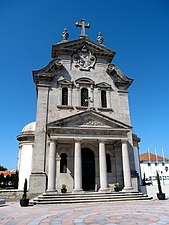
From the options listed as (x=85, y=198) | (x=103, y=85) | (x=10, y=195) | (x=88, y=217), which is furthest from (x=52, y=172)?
(x=103, y=85)

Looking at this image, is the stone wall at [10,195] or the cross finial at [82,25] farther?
the cross finial at [82,25]

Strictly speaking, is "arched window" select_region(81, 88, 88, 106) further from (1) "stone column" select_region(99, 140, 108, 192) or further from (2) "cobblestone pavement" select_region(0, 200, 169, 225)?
(2) "cobblestone pavement" select_region(0, 200, 169, 225)

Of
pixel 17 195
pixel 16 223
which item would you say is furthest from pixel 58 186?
pixel 16 223

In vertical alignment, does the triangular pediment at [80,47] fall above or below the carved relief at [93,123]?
above

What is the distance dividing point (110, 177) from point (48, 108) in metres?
10.2

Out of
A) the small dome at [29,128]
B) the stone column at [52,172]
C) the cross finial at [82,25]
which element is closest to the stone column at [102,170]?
the stone column at [52,172]

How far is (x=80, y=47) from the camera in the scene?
25781mm

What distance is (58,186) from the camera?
63.8ft

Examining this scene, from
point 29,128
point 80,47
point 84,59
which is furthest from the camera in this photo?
point 29,128

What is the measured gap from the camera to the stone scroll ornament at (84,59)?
24984mm

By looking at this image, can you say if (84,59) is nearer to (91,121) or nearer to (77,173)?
(91,121)

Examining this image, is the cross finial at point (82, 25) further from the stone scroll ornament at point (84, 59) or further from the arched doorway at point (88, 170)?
the arched doorway at point (88, 170)

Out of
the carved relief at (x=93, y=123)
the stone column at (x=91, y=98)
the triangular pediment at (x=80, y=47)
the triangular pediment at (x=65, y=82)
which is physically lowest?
the carved relief at (x=93, y=123)

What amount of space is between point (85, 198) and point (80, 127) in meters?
6.61
